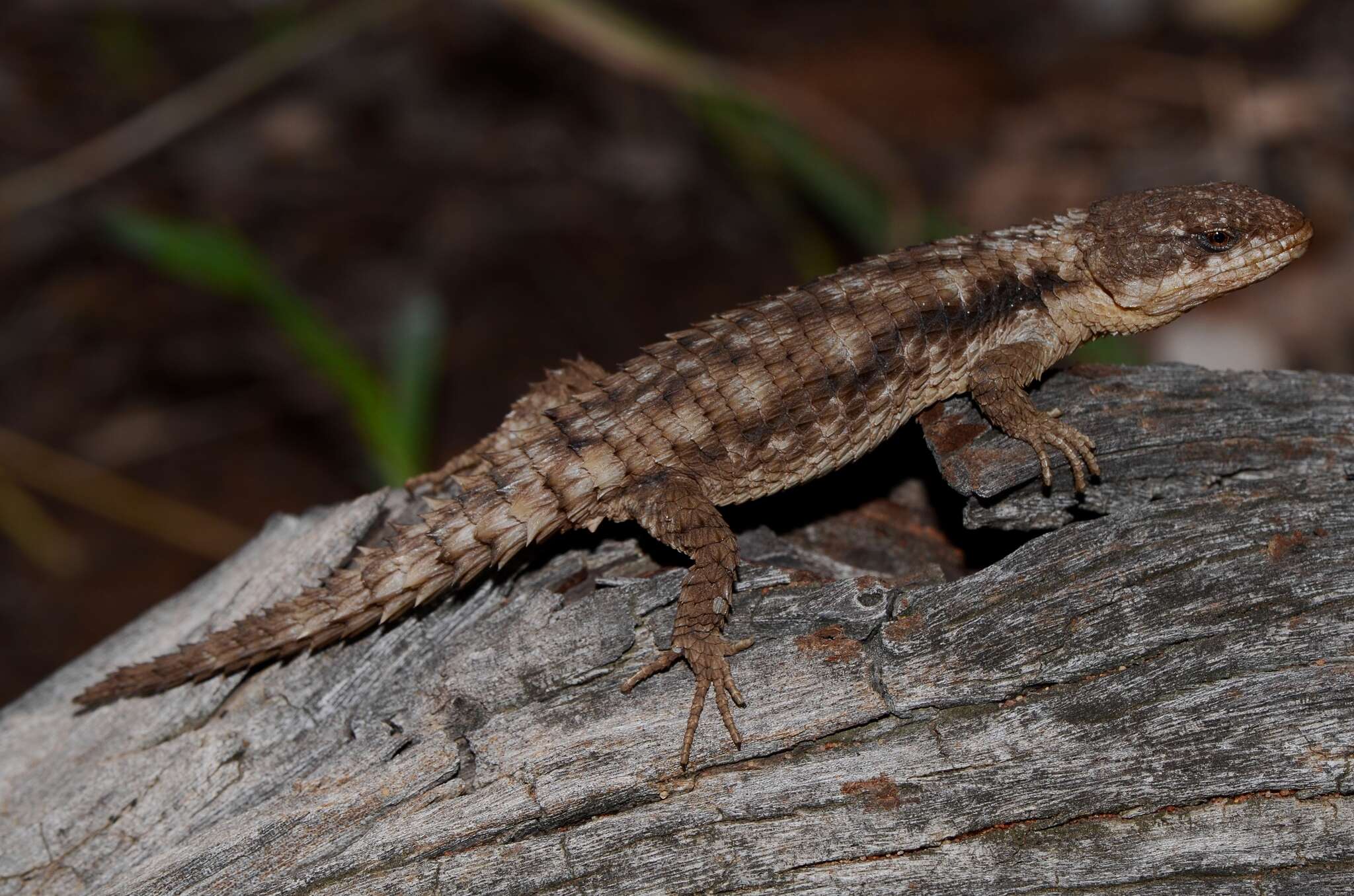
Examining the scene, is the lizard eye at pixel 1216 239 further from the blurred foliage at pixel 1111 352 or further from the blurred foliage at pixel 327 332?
the blurred foliage at pixel 327 332

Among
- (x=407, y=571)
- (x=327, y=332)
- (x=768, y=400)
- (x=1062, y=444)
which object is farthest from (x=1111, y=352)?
(x=327, y=332)

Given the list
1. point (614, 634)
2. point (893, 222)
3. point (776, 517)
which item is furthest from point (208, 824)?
point (893, 222)

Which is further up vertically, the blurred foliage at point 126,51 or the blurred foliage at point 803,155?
the blurred foliage at point 126,51

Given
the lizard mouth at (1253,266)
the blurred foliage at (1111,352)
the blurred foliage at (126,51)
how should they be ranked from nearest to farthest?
the lizard mouth at (1253,266) → the blurred foliage at (1111,352) → the blurred foliage at (126,51)

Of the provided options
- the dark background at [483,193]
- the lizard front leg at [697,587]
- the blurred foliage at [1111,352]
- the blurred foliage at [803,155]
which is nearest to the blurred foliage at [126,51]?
the dark background at [483,193]

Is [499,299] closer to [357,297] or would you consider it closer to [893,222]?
[357,297]

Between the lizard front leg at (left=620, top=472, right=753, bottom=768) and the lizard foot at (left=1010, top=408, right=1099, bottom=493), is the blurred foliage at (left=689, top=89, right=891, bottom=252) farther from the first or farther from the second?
the lizard front leg at (left=620, top=472, right=753, bottom=768)

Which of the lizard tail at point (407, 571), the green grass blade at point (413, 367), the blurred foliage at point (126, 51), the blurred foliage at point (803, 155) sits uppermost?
the blurred foliage at point (126, 51)
